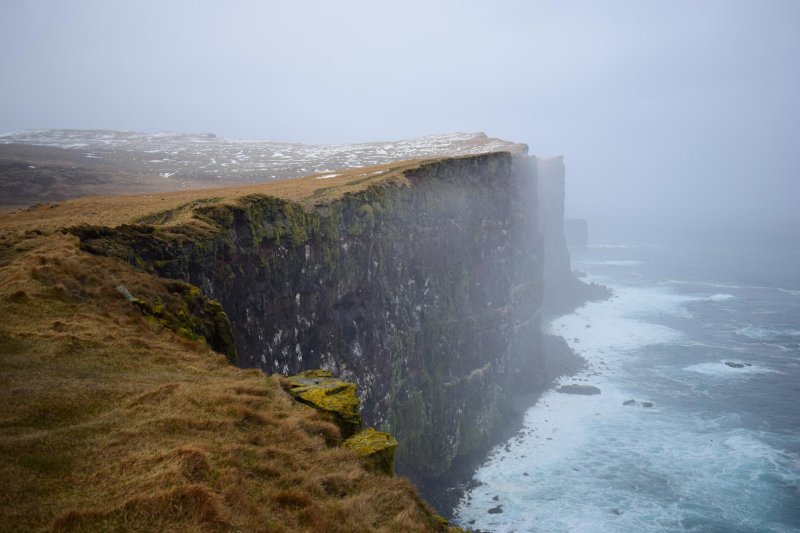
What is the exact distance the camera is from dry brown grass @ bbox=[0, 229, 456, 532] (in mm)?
9820

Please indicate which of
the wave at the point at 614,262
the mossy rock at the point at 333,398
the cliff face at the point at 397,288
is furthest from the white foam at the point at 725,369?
the wave at the point at 614,262

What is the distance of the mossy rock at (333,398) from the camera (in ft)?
55.4

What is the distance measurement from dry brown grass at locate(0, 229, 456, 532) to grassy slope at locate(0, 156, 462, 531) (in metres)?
0.04

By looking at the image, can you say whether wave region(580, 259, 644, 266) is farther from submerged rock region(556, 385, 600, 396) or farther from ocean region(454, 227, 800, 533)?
submerged rock region(556, 385, 600, 396)

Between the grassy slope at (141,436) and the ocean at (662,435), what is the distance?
3766cm

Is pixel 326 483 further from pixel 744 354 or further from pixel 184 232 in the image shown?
pixel 744 354

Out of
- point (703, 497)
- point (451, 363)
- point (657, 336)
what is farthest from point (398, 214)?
point (657, 336)

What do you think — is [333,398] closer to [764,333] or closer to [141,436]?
[141,436]

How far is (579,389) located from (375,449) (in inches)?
2638

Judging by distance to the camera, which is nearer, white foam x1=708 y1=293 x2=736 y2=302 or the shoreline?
the shoreline

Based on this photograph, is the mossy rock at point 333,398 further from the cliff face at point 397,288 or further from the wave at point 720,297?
the wave at point 720,297

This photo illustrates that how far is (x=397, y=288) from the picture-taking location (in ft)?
175

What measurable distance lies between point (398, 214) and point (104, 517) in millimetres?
45785

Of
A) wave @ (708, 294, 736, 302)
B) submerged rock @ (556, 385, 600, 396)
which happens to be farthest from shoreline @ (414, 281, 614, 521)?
wave @ (708, 294, 736, 302)
